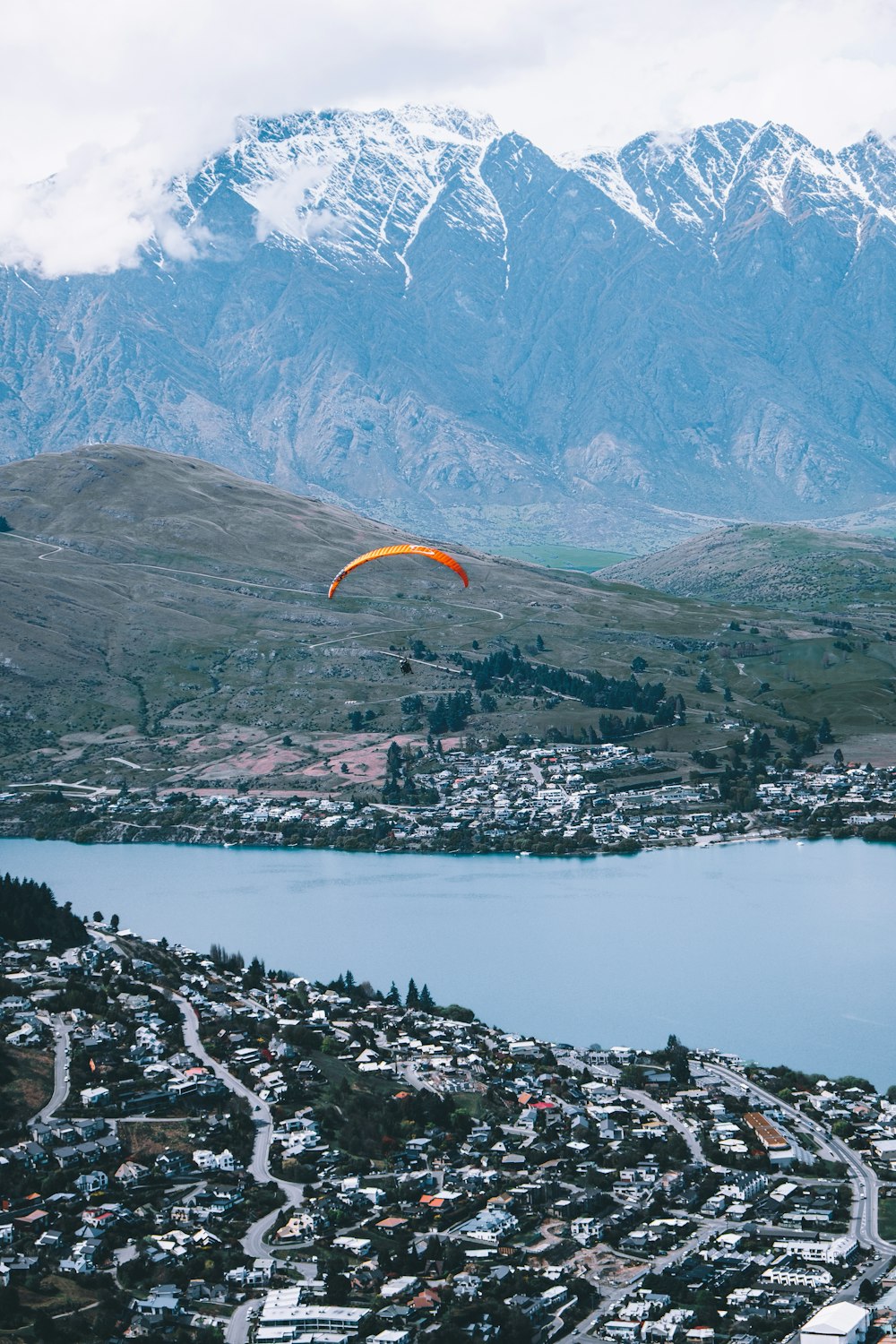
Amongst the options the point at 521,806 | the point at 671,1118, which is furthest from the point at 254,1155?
the point at 521,806

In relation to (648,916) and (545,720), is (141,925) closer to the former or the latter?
(648,916)

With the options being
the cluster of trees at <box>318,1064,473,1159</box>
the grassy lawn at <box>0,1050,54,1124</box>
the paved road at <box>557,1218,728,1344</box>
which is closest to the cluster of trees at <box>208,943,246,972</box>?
the grassy lawn at <box>0,1050,54,1124</box>

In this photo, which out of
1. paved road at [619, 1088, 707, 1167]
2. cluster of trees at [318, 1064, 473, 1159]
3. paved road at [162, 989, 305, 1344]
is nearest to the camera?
paved road at [162, 989, 305, 1344]

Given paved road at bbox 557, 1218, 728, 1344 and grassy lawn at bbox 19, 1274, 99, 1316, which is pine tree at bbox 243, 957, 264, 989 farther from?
grassy lawn at bbox 19, 1274, 99, 1316

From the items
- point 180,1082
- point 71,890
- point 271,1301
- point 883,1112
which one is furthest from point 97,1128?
point 71,890

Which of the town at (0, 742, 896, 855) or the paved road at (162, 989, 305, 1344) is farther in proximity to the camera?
the town at (0, 742, 896, 855)

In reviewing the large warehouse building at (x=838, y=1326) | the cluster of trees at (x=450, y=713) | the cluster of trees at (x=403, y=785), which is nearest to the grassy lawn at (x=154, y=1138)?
the large warehouse building at (x=838, y=1326)
